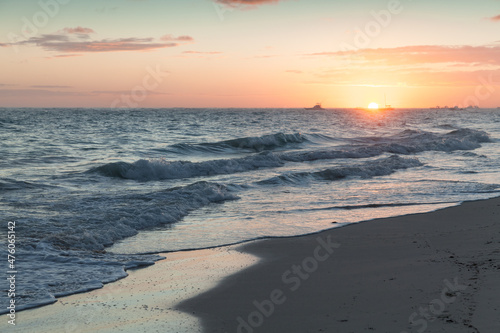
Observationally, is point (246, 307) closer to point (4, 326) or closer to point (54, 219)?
point (4, 326)

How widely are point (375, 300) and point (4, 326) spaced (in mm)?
4072

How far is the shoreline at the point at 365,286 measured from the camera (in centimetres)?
489

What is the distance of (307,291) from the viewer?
5.93 metres

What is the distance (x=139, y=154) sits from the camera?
2570cm

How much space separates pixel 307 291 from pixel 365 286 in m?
0.74
